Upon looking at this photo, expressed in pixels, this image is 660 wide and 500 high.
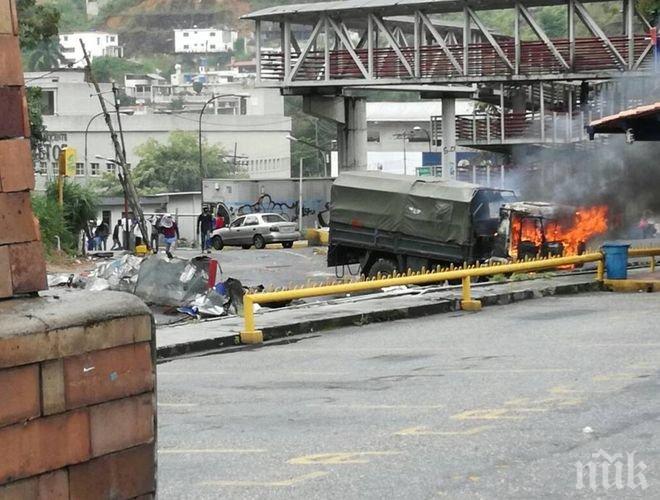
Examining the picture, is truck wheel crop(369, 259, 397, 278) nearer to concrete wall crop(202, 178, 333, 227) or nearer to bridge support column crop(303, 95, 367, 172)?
bridge support column crop(303, 95, 367, 172)

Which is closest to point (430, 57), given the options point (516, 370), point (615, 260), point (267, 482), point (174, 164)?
point (615, 260)

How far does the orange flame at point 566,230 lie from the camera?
108 feet

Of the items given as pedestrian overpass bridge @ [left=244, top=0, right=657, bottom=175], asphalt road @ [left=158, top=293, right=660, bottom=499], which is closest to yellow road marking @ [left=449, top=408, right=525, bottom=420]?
asphalt road @ [left=158, top=293, right=660, bottom=499]

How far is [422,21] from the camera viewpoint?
5319 centimetres

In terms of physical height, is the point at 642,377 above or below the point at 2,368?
below

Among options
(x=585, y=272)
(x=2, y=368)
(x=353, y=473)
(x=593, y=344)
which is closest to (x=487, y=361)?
(x=593, y=344)

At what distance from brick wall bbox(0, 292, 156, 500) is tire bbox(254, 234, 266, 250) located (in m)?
51.3

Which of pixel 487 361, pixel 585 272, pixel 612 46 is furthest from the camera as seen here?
pixel 612 46

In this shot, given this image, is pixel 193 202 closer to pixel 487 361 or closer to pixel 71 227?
pixel 71 227

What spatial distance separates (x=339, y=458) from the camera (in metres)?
10.3

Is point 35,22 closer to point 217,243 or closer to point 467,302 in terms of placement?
point 217,243

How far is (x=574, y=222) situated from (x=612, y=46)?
51.0ft

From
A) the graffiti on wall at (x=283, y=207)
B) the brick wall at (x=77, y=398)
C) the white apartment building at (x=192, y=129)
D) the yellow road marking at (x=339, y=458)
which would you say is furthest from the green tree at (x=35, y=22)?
the white apartment building at (x=192, y=129)

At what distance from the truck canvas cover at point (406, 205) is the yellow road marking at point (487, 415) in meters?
20.3
